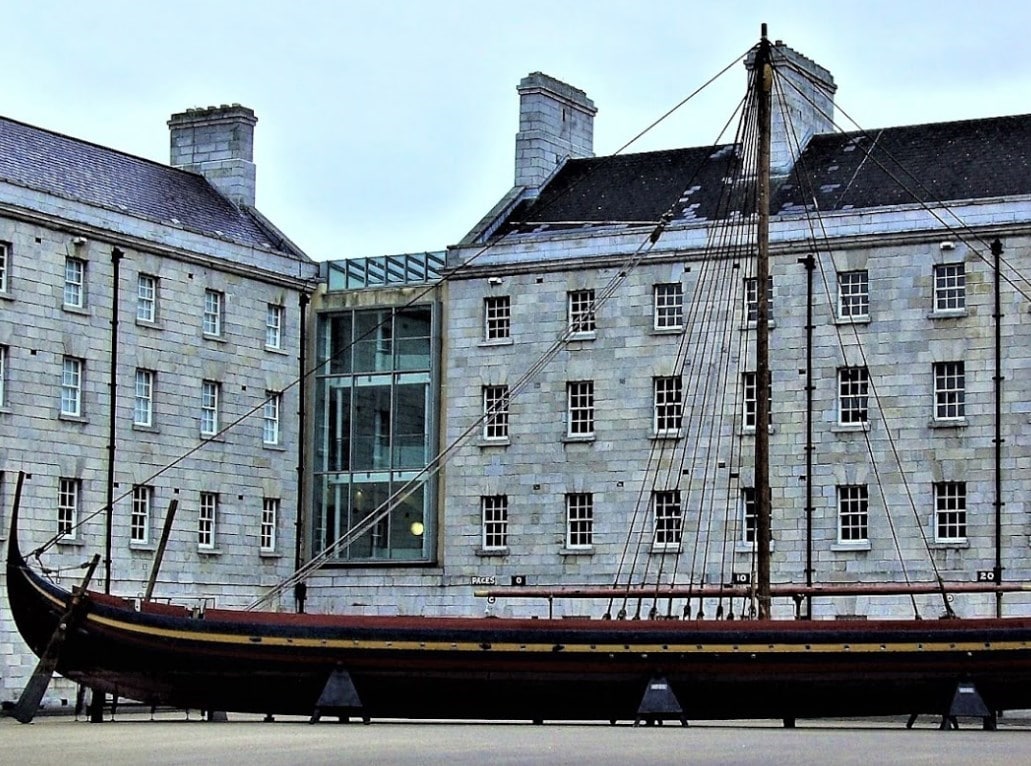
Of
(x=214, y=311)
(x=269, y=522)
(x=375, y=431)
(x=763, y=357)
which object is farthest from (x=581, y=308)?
(x=763, y=357)

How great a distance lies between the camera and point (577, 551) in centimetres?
5716

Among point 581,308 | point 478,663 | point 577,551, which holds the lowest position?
point 478,663

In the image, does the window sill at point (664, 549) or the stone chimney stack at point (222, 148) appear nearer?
the window sill at point (664, 549)

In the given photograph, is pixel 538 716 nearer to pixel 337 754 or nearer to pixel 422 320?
pixel 337 754

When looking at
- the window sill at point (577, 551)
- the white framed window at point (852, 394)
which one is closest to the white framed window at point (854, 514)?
the white framed window at point (852, 394)

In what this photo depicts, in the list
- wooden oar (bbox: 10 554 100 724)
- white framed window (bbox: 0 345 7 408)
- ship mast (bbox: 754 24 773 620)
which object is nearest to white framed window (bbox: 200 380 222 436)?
white framed window (bbox: 0 345 7 408)

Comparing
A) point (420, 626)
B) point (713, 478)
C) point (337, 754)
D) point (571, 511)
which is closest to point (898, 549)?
point (713, 478)

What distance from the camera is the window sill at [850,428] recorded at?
54141mm

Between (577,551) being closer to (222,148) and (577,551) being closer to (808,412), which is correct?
(808,412)

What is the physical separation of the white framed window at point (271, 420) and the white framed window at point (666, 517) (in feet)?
35.8

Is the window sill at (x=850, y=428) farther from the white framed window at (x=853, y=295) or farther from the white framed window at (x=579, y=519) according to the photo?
the white framed window at (x=579, y=519)

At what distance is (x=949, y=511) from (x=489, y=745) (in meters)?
26.9

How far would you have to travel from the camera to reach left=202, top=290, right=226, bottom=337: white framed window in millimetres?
58656

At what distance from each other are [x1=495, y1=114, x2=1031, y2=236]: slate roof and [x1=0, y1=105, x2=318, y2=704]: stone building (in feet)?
25.8
